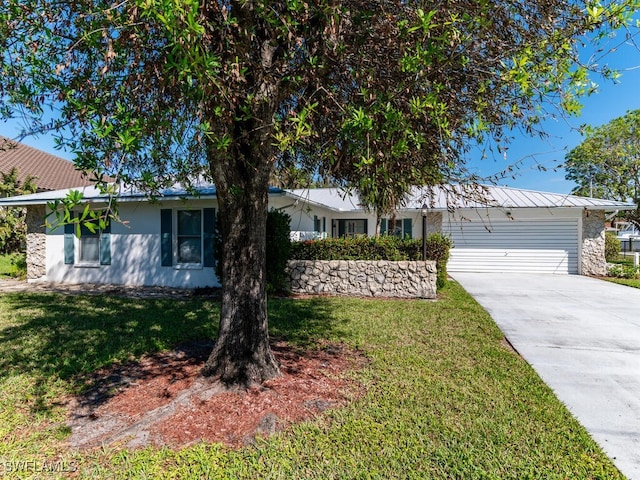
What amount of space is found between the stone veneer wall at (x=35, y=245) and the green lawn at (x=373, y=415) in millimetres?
6276

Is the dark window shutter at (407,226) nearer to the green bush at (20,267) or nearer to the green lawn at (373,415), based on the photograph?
the green lawn at (373,415)

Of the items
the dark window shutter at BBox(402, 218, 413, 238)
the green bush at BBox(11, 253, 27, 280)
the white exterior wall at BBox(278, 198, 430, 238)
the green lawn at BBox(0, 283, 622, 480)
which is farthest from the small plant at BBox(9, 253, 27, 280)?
the dark window shutter at BBox(402, 218, 413, 238)

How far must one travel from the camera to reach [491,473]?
260cm

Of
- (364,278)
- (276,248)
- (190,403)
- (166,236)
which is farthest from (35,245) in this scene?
(190,403)

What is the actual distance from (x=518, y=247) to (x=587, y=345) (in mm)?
10386

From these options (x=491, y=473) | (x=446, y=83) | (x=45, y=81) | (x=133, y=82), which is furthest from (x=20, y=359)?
(x=446, y=83)

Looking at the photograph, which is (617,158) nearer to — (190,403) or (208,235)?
(208,235)

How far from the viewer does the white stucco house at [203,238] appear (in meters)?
10.4

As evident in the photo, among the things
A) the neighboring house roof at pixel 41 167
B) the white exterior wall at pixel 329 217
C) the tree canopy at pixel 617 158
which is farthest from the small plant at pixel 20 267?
the tree canopy at pixel 617 158

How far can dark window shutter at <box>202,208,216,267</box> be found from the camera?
10.2m

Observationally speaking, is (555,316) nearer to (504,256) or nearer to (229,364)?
(229,364)

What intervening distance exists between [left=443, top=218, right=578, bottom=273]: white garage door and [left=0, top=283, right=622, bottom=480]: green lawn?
9.54m

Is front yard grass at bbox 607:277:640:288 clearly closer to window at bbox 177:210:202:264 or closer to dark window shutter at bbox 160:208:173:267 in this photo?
window at bbox 177:210:202:264

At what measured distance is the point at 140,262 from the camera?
1098cm
